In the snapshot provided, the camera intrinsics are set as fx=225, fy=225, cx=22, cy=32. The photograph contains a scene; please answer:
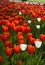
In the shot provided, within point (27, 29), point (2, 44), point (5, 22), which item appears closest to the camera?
point (2, 44)

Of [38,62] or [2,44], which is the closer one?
[38,62]

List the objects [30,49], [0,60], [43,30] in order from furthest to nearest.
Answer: [43,30] → [30,49] → [0,60]

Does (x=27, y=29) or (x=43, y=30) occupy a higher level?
(x=27, y=29)

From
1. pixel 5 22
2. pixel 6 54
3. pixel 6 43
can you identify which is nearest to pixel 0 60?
pixel 6 54

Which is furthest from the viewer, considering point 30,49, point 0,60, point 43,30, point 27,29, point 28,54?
point 43,30

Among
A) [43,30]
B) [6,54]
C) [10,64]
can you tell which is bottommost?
[43,30]

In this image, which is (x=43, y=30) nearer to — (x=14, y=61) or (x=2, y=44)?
(x=2, y=44)

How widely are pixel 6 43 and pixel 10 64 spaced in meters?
0.17

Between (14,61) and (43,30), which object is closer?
(14,61)

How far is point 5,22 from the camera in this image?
8.29ft

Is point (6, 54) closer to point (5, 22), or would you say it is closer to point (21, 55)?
point (21, 55)

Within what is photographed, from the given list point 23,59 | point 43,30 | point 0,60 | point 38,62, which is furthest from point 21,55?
point 43,30

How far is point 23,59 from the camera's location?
6.01ft

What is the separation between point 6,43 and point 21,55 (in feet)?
0.52
